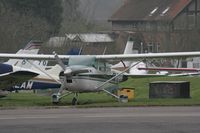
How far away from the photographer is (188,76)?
45.7 m

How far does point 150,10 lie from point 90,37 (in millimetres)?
16562

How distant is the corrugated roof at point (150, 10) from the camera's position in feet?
302

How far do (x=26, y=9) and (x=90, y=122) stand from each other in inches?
2114

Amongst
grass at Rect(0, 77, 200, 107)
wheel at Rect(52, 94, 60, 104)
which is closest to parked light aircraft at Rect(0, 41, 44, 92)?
grass at Rect(0, 77, 200, 107)

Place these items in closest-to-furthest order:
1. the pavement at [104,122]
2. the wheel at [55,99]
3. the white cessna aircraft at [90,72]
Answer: the pavement at [104,122] < the wheel at [55,99] < the white cessna aircraft at [90,72]

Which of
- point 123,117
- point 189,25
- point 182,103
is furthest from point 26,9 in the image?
point 123,117

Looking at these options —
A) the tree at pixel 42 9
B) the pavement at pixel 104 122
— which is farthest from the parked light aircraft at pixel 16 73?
the tree at pixel 42 9

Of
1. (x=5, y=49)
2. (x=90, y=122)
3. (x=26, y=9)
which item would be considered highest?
(x=26, y=9)

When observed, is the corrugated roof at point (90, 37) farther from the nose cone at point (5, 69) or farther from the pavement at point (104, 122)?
the pavement at point (104, 122)

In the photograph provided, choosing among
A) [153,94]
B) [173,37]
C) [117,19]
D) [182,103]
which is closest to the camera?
[182,103]

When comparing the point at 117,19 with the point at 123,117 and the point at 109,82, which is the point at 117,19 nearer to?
the point at 109,82

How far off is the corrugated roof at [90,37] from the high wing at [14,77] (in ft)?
136

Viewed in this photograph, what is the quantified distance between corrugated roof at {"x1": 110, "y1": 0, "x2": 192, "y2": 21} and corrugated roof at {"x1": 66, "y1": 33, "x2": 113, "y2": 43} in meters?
6.33

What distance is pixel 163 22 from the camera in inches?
3511
